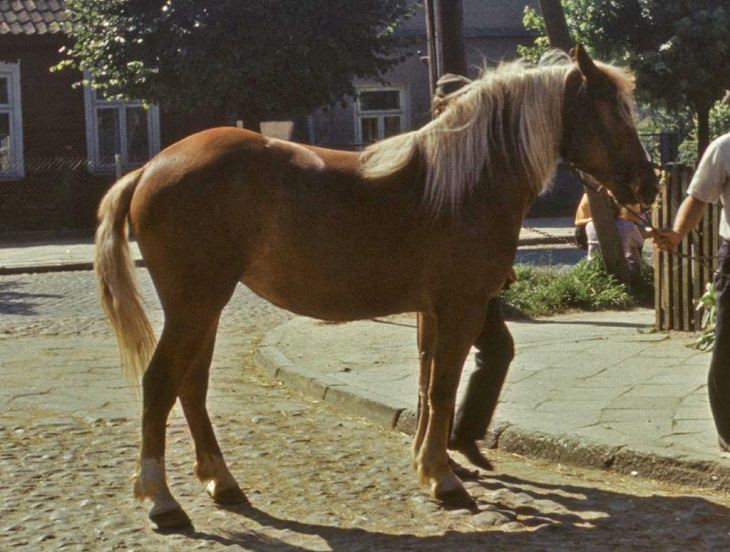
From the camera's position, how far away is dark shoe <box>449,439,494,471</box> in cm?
711

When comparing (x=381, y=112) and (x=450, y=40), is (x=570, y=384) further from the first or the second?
(x=381, y=112)

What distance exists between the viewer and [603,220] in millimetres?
14781

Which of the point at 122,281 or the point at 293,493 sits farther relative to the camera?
the point at 293,493

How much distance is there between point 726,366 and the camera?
7.00m

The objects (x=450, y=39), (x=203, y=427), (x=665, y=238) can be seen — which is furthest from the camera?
(x=450, y=39)

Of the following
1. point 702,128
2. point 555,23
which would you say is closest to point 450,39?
point 555,23

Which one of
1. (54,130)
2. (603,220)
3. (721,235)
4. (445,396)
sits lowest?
(445,396)

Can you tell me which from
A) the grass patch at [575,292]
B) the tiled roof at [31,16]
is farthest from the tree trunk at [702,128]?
the grass patch at [575,292]

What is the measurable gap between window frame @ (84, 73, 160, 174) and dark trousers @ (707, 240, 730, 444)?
81.9 ft

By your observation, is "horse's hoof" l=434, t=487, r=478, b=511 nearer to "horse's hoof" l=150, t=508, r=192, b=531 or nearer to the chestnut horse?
the chestnut horse

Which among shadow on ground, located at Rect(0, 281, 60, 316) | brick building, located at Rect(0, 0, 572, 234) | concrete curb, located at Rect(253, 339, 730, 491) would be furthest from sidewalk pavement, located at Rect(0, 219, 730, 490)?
brick building, located at Rect(0, 0, 572, 234)

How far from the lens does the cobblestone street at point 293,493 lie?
569cm

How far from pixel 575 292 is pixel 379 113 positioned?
2082 centimetres

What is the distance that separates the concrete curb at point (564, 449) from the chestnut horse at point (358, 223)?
1141 mm
